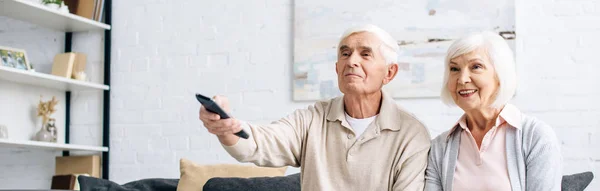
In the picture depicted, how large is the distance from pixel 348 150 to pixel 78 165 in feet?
7.41

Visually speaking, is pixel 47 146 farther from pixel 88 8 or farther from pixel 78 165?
pixel 88 8

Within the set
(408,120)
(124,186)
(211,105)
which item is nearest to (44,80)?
(124,186)

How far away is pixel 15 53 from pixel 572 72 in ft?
8.69

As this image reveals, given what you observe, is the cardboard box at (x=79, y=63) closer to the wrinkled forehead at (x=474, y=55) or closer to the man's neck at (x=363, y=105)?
the man's neck at (x=363, y=105)

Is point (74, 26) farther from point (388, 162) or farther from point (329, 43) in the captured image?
point (388, 162)

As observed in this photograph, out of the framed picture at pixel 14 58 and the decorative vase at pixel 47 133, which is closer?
the framed picture at pixel 14 58

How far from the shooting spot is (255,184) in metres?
3.12

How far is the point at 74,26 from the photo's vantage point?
431 cm

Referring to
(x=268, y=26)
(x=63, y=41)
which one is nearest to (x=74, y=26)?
(x=63, y=41)

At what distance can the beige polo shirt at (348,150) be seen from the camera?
2.44 m

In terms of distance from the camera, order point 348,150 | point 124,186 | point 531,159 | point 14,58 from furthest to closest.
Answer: point 14,58, point 124,186, point 348,150, point 531,159

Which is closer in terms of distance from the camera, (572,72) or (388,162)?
(388,162)

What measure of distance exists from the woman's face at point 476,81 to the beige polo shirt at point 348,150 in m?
0.24

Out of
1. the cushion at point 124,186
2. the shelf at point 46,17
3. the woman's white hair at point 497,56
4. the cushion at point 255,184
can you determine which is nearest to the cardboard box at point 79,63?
the shelf at point 46,17
